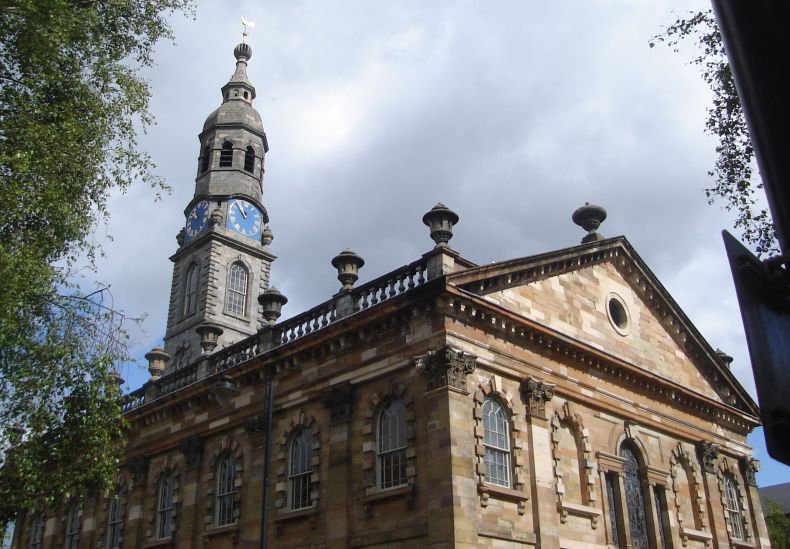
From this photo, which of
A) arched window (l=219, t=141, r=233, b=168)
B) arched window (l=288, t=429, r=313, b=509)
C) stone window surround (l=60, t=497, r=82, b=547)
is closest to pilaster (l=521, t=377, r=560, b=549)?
arched window (l=288, t=429, r=313, b=509)

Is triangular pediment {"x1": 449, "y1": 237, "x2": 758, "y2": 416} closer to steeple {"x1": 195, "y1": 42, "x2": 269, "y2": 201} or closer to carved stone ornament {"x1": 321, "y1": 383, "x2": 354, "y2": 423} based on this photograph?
carved stone ornament {"x1": 321, "y1": 383, "x2": 354, "y2": 423}

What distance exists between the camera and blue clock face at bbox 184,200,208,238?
136 feet

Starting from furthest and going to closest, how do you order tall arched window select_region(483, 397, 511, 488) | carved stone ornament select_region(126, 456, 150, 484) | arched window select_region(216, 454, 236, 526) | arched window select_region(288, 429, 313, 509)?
carved stone ornament select_region(126, 456, 150, 484) → arched window select_region(216, 454, 236, 526) → arched window select_region(288, 429, 313, 509) → tall arched window select_region(483, 397, 511, 488)

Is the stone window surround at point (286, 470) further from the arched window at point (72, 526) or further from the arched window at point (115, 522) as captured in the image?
the arched window at point (72, 526)

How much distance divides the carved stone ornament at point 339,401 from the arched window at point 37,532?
736 inches

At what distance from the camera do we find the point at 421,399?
1939cm

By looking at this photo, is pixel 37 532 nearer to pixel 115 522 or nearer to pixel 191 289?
pixel 115 522

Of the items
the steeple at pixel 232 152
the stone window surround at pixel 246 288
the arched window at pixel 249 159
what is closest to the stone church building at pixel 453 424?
the stone window surround at pixel 246 288

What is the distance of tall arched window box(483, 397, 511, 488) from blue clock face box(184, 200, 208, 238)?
25.3 meters

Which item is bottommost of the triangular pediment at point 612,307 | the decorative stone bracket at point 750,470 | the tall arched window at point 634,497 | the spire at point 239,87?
the tall arched window at point 634,497

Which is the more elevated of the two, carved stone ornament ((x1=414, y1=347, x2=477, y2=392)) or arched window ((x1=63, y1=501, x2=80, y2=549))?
carved stone ornament ((x1=414, y1=347, x2=477, y2=392))

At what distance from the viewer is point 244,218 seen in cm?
4200

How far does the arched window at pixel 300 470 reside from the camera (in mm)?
21833

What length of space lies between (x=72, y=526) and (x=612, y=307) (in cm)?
2272
